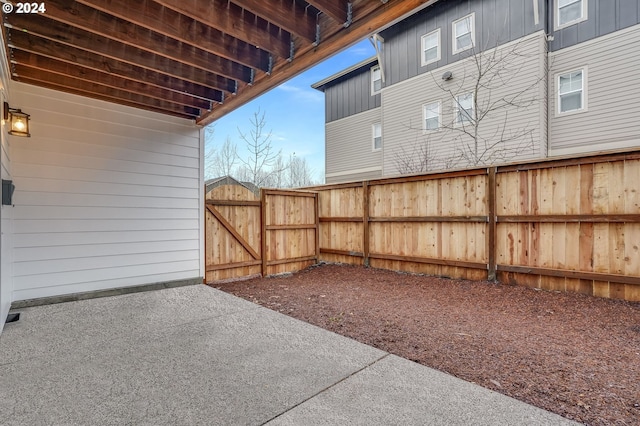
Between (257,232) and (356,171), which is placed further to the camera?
(356,171)

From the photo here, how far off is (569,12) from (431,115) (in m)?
3.60

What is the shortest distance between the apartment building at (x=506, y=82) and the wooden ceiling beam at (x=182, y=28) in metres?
6.07

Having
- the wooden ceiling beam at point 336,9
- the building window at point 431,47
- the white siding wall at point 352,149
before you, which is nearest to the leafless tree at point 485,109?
the building window at point 431,47

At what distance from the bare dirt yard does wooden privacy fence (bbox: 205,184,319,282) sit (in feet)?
1.84

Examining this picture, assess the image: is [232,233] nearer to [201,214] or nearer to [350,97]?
[201,214]

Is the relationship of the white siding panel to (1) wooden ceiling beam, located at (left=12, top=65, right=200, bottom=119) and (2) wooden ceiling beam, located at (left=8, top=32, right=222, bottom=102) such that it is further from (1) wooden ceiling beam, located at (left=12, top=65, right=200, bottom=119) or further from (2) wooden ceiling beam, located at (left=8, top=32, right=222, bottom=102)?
(2) wooden ceiling beam, located at (left=8, top=32, right=222, bottom=102)

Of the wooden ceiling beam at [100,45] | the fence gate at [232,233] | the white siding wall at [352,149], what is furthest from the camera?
the white siding wall at [352,149]

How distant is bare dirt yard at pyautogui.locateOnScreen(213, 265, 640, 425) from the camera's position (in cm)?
188

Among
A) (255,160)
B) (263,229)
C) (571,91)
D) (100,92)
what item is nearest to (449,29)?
(571,91)

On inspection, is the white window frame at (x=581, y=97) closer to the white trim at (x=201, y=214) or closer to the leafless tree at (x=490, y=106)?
the leafless tree at (x=490, y=106)

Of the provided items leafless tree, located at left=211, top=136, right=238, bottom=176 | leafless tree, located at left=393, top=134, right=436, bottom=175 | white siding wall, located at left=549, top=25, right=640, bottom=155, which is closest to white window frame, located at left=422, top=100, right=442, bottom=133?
leafless tree, located at left=393, top=134, right=436, bottom=175

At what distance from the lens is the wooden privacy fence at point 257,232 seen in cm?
516

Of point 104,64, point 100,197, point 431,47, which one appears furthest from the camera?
point 431,47

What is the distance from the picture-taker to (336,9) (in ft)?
7.62
